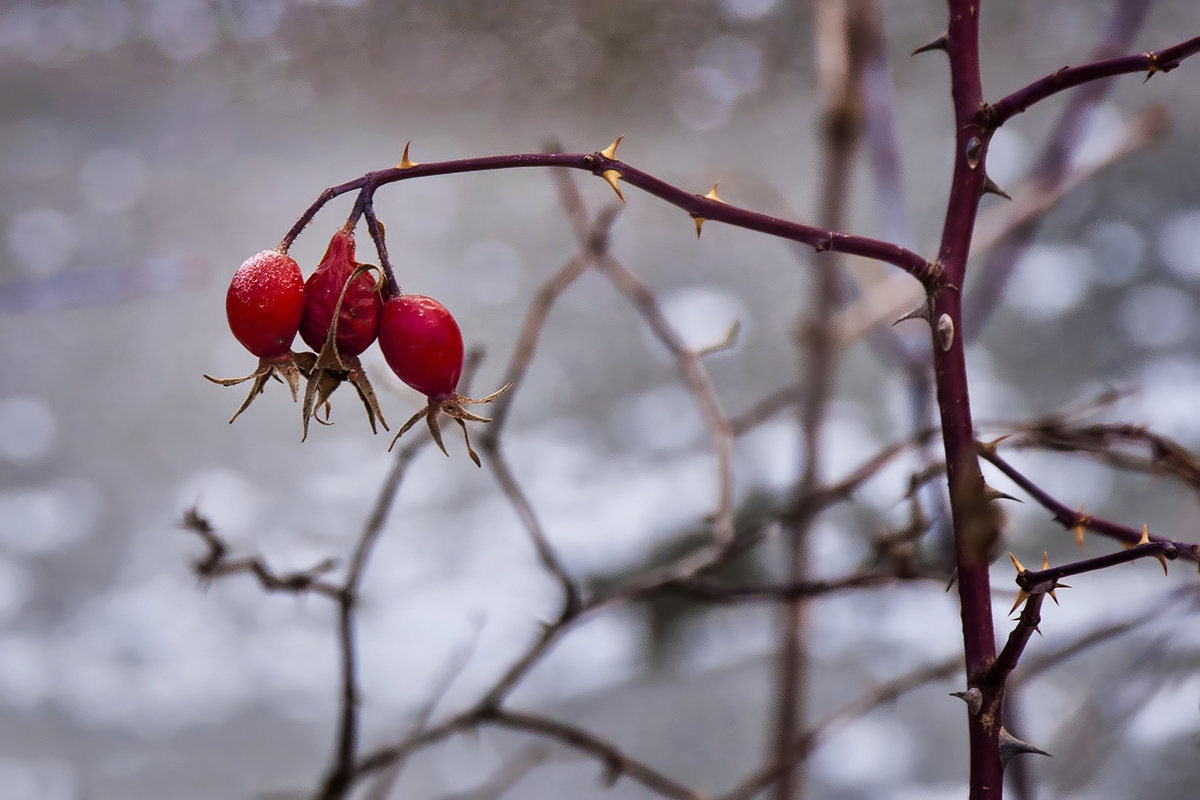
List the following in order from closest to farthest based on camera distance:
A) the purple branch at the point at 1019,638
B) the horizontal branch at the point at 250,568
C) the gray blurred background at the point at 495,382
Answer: the purple branch at the point at 1019,638 < the horizontal branch at the point at 250,568 < the gray blurred background at the point at 495,382

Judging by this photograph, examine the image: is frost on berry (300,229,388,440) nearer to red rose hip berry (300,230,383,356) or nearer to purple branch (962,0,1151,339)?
red rose hip berry (300,230,383,356)

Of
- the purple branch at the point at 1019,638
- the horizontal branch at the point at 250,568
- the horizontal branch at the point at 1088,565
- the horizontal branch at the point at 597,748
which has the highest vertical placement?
Result: the horizontal branch at the point at 250,568

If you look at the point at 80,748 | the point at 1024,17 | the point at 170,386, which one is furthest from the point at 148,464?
the point at 1024,17

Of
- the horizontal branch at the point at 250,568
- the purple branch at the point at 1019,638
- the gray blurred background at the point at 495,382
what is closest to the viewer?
the purple branch at the point at 1019,638

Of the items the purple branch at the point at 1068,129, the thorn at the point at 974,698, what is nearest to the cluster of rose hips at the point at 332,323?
the thorn at the point at 974,698

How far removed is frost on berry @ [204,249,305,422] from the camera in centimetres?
20

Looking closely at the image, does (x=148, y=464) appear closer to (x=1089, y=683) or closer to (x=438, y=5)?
(x=438, y=5)

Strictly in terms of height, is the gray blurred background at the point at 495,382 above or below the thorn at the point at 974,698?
above

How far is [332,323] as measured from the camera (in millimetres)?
204

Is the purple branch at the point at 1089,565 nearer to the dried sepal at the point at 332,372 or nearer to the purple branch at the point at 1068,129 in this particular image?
the dried sepal at the point at 332,372

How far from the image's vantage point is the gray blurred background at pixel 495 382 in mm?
638

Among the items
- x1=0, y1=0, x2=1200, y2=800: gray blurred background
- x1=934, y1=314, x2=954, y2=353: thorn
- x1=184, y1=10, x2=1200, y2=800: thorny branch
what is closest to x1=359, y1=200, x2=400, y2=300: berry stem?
x1=184, y1=10, x2=1200, y2=800: thorny branch

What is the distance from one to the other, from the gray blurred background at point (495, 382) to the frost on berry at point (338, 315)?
33 cm

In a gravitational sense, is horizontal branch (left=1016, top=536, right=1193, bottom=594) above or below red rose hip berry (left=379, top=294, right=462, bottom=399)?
below
